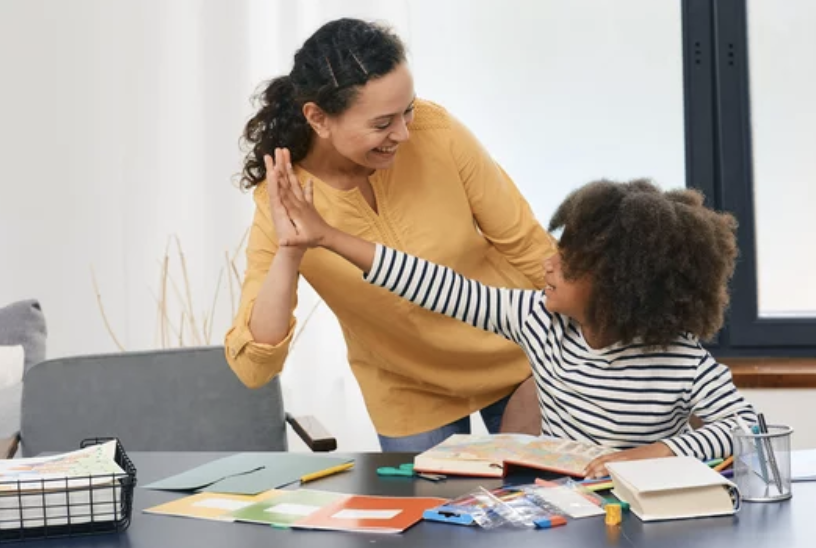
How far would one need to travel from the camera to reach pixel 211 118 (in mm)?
3416

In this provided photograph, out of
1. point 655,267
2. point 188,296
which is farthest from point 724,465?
point 188,296

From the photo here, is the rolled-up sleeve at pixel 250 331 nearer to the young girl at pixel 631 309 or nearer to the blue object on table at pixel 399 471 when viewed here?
the young girl at pixel 631 309

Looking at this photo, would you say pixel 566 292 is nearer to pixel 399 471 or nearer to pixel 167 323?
pixel 399 471

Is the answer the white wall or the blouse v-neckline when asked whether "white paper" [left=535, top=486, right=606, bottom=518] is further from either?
the white wall

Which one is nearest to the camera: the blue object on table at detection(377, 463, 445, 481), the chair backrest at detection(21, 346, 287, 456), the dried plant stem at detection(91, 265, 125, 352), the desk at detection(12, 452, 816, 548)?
the desk at detection(12, 452, 816, 548)

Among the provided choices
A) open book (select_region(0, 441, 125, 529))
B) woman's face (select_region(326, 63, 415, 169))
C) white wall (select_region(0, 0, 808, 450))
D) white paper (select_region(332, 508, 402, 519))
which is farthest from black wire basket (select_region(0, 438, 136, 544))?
white wall (select_region(0, 0, 808, 450))

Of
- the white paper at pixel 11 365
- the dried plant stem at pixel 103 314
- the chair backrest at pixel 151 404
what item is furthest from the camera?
the dried plant stem at pixel 103 314

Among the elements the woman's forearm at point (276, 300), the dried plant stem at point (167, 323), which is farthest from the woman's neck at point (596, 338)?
the dried plant stem at point (167, 323)

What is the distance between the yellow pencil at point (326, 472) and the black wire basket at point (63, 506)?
28 centimetres

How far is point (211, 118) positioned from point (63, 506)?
7.14 feet

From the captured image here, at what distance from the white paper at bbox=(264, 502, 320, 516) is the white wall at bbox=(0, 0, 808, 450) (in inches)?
71.6

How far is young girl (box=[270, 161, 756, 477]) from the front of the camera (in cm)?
171

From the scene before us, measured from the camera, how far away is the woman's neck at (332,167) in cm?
208

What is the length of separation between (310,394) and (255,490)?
176 centimetres
